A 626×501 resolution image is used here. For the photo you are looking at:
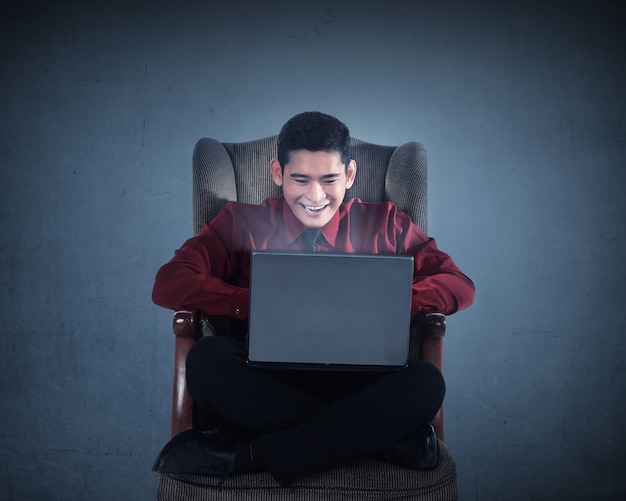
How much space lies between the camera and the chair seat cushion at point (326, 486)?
115 centimetres

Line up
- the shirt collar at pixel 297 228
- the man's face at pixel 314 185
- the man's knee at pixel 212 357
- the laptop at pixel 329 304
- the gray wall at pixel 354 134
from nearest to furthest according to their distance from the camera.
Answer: the laptop at pixel 329 304 < the man's knee at pixel 212 357 < the man's face at pixel 314 185 < the shirt collar at pixel 297 228 < the gray wall at pixel 354 134

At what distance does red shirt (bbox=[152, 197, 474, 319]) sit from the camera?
1462 millimetres

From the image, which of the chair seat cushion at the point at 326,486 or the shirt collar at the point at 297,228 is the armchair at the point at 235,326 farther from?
the shirt collar at the point at 297,228

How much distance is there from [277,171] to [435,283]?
563 mm

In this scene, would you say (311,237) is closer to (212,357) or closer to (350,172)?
(350,172)

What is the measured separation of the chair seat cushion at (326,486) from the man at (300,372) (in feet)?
0.09

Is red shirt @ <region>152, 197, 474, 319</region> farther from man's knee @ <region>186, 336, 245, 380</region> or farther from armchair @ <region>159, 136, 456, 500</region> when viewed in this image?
man's knee @ <region>186, 336, 245, 380</region>

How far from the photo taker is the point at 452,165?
2227mm

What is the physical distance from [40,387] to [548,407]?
1912 mm

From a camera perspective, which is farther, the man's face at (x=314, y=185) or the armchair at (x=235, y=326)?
the man's face at (x=314, y=185)

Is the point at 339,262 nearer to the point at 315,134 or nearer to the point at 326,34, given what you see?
the point at 315,134

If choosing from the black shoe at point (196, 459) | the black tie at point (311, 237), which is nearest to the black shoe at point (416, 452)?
the black shoe at point (196, 459)

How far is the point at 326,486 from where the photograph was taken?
45.7 inches

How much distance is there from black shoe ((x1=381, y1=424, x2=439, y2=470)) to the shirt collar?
0.68 meters
